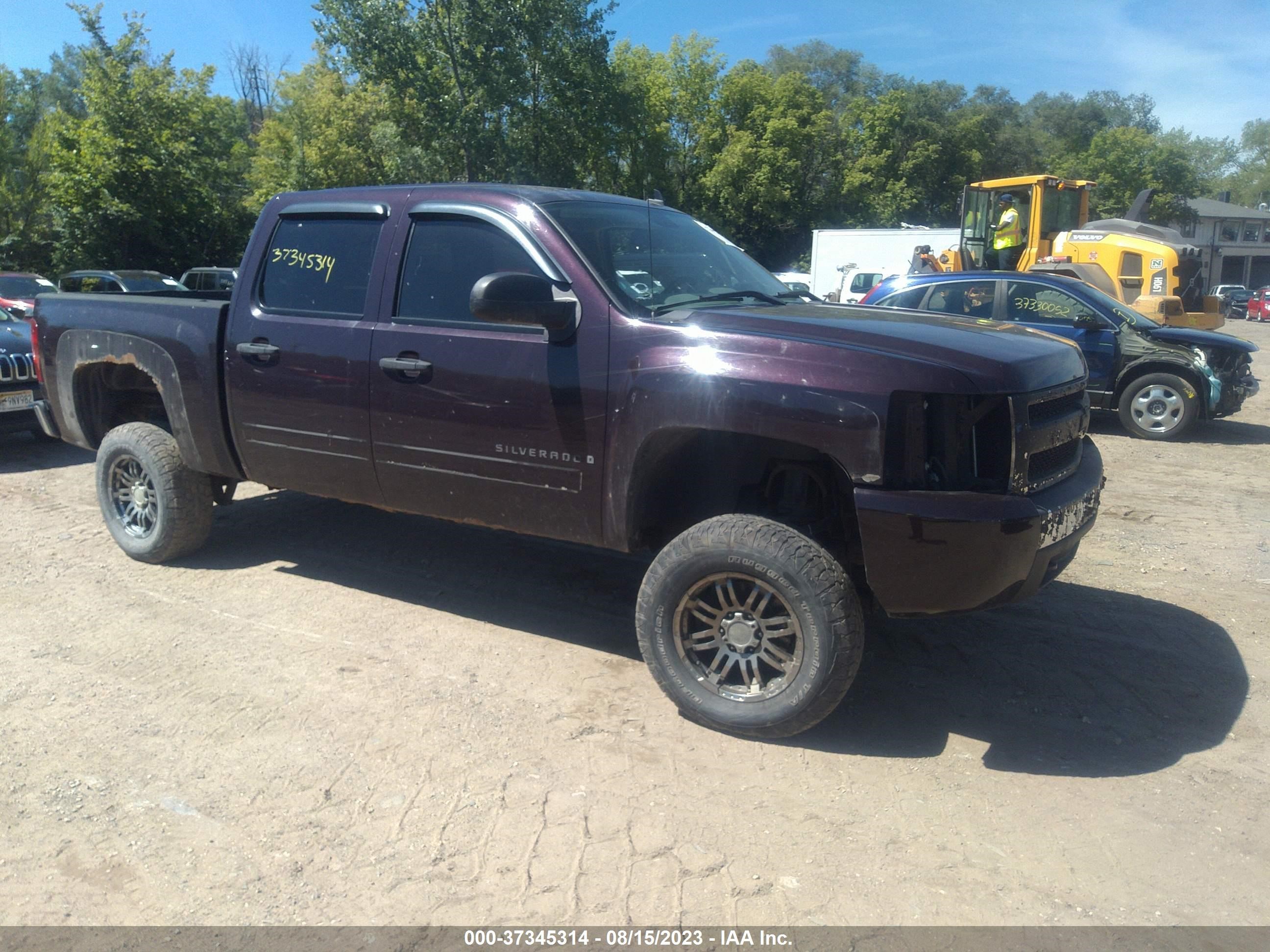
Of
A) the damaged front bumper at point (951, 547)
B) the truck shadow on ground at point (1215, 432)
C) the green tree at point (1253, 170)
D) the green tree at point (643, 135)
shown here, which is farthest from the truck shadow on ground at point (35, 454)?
the green tree at point (1253, 170)

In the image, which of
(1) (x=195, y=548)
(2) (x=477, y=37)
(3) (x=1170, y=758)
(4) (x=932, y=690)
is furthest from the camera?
(2) (x=477, y=37)

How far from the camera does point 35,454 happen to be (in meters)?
9.38

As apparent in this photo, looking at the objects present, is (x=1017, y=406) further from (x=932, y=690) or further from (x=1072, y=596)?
(x=1072, y=596)

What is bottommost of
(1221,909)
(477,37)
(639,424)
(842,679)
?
(1221,909)

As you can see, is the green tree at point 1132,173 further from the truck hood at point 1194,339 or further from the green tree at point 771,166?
the truck hood at point 1194,339

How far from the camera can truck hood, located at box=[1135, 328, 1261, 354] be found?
33.1ft

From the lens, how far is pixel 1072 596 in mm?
5301

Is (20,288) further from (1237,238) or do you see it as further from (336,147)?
(1237,238)

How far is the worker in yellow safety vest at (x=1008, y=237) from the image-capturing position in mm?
15625

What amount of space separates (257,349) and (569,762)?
264 cm

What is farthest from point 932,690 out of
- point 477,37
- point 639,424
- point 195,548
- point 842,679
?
point 477,37

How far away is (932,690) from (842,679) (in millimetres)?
864

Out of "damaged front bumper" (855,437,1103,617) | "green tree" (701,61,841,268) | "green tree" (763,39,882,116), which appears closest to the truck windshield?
"damaged front bumper" (855,437,1103,617)

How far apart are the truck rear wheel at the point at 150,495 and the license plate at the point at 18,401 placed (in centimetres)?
340
